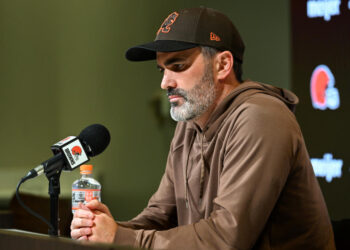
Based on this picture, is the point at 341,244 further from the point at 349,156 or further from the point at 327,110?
the point at 327,110

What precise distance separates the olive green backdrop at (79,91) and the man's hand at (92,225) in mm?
1659

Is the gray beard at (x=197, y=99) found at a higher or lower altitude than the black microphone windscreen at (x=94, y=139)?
higher

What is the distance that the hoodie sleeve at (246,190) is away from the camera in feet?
4.01

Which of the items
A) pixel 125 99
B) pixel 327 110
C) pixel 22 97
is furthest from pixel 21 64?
pixel 327 110

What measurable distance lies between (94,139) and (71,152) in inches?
4.1

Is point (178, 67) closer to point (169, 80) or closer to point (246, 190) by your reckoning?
point (169, 80)

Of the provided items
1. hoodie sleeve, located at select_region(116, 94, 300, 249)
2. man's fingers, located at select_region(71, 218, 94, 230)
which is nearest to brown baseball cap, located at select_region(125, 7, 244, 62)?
hoodie sleeve, located at select_region(116, 94, 300, 249)

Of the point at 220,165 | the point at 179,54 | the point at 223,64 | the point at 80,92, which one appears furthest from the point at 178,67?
the point at 80,92

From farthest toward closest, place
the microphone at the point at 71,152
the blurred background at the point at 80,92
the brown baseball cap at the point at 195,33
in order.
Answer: the blurred background at the point at 80,92, the brown baseball cap at the point at 195,33, the microphone at the point at 71,152

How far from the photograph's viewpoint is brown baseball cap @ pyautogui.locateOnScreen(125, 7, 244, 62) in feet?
4.96

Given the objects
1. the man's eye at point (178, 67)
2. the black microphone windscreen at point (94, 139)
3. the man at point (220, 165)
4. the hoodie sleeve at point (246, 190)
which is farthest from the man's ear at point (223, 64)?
the black microphone windscreen at point (94, 139)

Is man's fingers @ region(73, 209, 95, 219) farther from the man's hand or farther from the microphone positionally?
the microphone

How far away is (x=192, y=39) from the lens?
1.52 metres

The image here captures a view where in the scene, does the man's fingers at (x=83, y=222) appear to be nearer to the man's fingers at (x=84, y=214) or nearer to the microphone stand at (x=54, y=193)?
the man's fingers at (x=84, y=214)
